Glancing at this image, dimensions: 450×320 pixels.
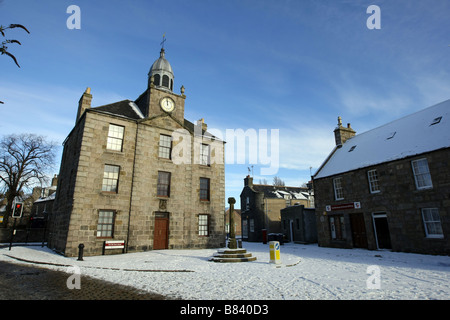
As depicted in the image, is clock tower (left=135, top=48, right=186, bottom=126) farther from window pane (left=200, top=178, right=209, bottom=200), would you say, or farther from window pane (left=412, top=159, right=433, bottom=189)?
window pane (left=412, top=159, right=433, bottom=189)

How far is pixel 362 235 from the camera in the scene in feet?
63.1

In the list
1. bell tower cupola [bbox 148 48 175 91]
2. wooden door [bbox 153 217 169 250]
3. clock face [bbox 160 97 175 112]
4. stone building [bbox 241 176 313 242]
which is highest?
bell tower cupola [bbox 148 48 175 91]

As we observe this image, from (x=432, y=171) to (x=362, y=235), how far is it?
22.9ft

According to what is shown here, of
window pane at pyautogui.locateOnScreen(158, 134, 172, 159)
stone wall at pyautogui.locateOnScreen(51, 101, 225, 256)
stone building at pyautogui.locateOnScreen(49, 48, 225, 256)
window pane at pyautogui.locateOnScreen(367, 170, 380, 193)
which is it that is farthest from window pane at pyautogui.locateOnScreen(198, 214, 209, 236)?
window pane at pyautogui.locateOnScreen(367, 170, 380, 193)

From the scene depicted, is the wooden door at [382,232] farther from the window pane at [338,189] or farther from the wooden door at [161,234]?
the wooden door at [161,234]

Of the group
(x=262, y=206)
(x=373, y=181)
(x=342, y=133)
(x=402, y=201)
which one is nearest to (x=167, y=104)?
(x=373, y=181)

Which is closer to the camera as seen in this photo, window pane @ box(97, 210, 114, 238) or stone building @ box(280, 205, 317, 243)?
window pane @ box(97, 210, 114, 238)

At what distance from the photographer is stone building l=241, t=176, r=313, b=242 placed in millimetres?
34438

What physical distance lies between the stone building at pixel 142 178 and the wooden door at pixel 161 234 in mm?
71

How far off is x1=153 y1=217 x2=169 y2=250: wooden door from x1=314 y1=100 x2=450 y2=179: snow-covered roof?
14948 millimetres
